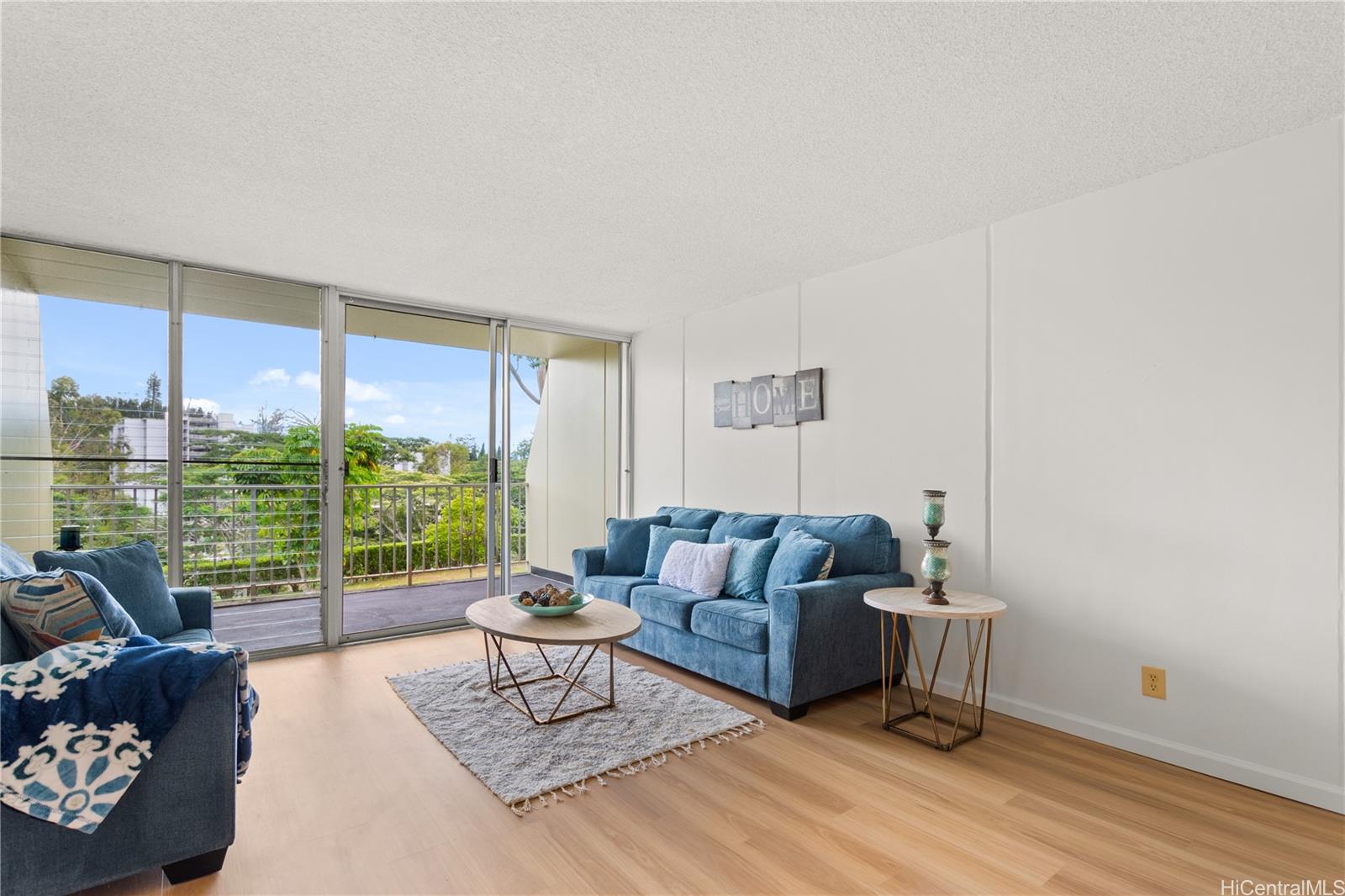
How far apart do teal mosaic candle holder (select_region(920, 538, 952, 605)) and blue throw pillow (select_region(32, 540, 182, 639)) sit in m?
3.37

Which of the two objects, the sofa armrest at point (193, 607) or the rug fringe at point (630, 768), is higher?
the sofa armrest at point (193, 607)

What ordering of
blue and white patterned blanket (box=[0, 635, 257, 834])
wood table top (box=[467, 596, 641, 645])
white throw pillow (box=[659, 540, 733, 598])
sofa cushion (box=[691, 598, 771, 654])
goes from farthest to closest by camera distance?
white throw pillow (box=[659, 540, 733, 598]), sofa cushion (box=[691, 598, 771, 654]), wood table top (box=[467, 596, 641, 645]), blue and white patterned blanket (box=[0, 635, 257, 834])

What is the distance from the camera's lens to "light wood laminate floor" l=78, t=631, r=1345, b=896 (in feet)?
6.25

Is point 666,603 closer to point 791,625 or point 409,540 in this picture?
point 791,625

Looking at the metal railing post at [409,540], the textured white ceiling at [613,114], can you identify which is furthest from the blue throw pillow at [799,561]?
the metal railing post at [409,540]

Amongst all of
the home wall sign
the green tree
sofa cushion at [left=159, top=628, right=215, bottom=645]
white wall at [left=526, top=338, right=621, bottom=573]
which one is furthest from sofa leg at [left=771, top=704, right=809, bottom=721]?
the green tree

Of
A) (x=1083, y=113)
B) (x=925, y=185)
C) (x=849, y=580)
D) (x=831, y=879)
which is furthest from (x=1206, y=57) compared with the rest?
(x=831, y=879)

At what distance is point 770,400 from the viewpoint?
4531 millimetres

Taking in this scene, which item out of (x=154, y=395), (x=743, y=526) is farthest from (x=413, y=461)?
(x=743, y=526)

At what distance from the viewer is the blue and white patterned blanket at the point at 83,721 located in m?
1.64

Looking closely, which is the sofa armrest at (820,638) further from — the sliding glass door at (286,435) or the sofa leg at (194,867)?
the sliding glass door at (286,435)

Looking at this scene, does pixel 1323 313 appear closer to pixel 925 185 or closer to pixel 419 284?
pixel 925 185

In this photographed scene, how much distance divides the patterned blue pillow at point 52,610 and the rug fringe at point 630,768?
1.41m

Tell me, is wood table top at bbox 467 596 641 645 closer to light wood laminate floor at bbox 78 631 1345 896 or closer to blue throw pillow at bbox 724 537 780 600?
light wood laminate floor at bbox 78 631 1345 896
